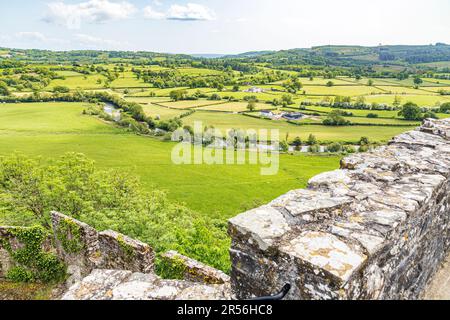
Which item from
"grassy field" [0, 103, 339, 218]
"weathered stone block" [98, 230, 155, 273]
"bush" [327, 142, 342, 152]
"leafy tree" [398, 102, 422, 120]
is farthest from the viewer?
"leafy tree" [398, 102, 422, 120]

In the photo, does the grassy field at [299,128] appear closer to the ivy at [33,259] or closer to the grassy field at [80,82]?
the grassy field at [80,82]

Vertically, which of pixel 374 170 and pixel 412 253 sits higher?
pixel 374 170

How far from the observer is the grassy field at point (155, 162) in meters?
38.5

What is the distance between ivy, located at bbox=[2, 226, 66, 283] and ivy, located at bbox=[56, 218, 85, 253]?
1.28 meters

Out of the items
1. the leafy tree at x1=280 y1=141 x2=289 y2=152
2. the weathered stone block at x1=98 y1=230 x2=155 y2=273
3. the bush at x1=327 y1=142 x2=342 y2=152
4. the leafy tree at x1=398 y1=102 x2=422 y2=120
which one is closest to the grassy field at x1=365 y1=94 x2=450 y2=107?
the leafy tree at x1=398 y1=102 x2=422 y2=120

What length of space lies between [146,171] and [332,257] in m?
44.0

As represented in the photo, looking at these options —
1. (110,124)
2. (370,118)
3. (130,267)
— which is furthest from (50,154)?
(370,118)

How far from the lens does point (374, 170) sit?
4.89 meters

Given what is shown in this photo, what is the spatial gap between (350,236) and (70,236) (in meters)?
8.57

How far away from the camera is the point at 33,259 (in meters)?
10.6

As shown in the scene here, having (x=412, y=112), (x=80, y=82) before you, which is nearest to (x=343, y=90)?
(x=412, y=112)

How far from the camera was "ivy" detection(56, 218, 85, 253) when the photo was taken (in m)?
9.24

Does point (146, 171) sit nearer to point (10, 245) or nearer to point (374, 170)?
point (10, 245)

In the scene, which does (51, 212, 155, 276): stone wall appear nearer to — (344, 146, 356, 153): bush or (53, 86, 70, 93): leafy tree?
(344, 146, 356, 153): bush
